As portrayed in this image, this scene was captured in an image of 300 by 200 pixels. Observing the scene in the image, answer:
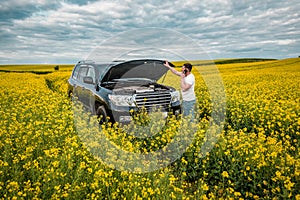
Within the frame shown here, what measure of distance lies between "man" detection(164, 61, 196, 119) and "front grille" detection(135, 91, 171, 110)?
45 centimetres

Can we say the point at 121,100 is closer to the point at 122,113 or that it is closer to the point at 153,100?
the point at 122,113

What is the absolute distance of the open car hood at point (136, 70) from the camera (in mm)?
7379

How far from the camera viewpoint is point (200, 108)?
10.1 m

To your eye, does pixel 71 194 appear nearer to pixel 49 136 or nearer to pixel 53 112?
pixel 49 136

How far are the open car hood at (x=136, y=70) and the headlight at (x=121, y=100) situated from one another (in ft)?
3.04

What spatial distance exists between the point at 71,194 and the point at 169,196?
133cm

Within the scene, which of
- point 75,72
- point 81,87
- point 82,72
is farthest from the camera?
point 75,72

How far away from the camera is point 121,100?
6.91 m

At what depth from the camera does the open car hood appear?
24.2 ft

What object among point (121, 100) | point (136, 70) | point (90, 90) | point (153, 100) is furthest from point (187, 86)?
point (90, 90)

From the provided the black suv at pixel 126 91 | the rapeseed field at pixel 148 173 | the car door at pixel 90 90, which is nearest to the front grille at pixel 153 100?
the black suv at pixel 126 91

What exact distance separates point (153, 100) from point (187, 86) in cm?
94

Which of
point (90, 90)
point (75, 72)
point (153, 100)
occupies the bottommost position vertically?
point (153, 100)

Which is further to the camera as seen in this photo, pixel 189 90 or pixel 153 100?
pixel 189 90
